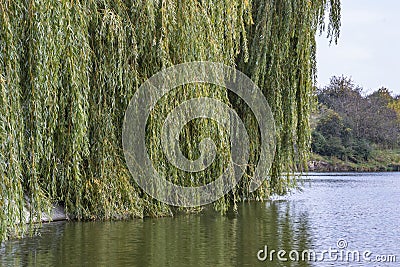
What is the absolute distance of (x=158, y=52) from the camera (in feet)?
30.1

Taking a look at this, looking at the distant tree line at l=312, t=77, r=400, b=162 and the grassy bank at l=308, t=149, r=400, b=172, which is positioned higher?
the distant tree line at l=312, t=77, r=400, b=162

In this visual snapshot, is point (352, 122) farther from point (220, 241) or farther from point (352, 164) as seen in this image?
point (220, 241)

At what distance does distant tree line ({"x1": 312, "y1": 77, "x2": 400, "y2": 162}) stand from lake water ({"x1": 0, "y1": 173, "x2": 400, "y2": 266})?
24.1m

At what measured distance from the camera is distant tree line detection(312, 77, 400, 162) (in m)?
37.1

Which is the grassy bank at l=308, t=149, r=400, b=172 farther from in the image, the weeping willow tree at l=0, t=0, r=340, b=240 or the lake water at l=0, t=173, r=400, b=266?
the lake water at l=0, t=173, r=400, b=266

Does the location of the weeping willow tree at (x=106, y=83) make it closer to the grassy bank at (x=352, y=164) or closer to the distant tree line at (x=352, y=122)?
the distant tree line at (x=352, y=122)

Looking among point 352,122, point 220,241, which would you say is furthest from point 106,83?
point 352,122

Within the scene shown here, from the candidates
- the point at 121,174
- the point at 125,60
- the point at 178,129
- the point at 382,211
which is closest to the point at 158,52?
the point at 125,60

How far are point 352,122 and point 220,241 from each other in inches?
1265

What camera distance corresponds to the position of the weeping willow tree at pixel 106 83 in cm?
723

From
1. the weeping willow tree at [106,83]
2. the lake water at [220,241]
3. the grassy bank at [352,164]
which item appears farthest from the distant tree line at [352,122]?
the lake water at [220,241]

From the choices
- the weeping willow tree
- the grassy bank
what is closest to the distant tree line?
the grassy bank

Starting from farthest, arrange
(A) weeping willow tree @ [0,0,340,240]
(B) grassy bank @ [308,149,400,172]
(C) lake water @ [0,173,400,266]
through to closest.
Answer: (B) grassy bank @ [308,149,400,172] → (A) weeping willow tree @ [0,0,340,240] → (C) lake water @ [0,173,400,266]

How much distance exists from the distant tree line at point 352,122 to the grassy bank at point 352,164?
1.17ft
